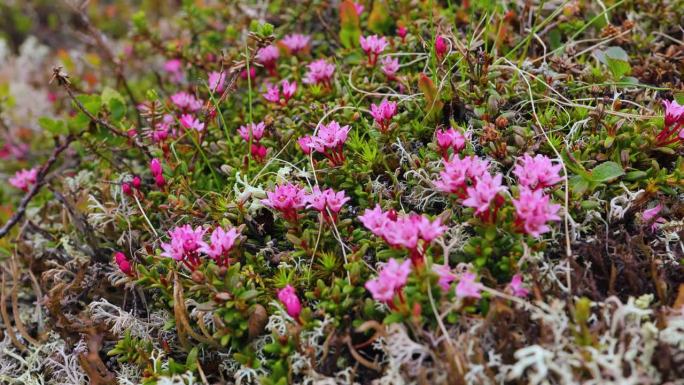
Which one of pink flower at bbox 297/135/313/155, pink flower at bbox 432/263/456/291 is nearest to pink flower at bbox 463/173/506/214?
pink flower at bbox 432/263/456/291

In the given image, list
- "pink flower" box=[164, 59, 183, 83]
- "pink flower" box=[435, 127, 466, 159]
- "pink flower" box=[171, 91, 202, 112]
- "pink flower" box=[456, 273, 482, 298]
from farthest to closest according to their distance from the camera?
"pink flower" box=[164, 59, 183, 83] < "pink flower" box=[171, 91, 202, 112] < "pink flower" box=[435, 127, 466, 159] < "pink flower" box=[456, 273, 482, 298]

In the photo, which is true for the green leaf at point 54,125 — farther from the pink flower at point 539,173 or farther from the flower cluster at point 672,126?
the flower cluster at point 672,126

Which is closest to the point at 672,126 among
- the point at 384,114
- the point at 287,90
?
the point at 384,114

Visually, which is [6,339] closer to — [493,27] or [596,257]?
[596,257]

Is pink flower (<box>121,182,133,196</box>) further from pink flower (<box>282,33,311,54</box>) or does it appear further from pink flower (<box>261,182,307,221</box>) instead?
pink flower (<box>282,33,311,54</box>)

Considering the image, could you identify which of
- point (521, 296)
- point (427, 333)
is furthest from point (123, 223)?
point (521, 296)

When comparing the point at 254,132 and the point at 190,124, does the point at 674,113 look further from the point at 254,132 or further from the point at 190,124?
the point at 190,124

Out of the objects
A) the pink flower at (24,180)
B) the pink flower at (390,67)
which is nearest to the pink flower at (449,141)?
the pink flower at (390,67)
